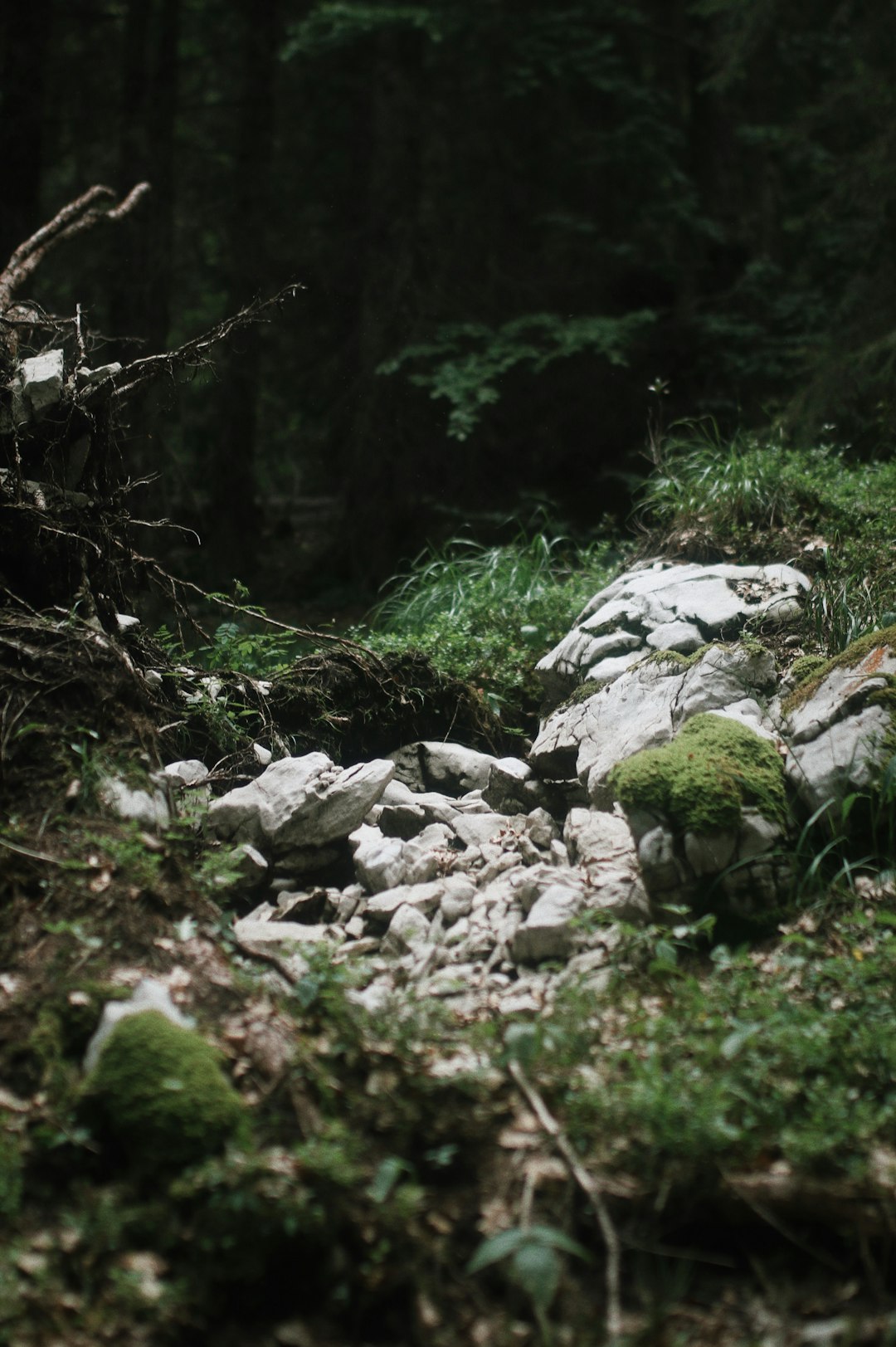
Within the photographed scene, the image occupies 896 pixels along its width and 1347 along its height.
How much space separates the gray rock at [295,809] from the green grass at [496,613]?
1.42 meters

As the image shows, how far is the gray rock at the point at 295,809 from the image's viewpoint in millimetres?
4363

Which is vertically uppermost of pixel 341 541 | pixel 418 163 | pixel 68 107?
pixel 68 107

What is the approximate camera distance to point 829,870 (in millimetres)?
3807

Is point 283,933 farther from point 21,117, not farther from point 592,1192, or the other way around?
point 21,117

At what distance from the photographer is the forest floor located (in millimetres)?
2324

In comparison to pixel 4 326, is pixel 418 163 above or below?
above

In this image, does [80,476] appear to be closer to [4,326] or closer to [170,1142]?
[4,326]

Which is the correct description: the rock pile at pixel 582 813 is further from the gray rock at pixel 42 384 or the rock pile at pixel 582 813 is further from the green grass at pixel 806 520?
the gray rock at pixel 42 384

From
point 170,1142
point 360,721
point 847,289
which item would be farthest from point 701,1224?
point 847,289

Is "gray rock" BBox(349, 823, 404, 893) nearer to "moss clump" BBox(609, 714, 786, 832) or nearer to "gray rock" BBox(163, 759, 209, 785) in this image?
"gray rock" BBox(163, 759, 209, 785)

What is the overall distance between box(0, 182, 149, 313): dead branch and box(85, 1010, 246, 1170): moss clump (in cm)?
402

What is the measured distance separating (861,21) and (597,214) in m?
2.99

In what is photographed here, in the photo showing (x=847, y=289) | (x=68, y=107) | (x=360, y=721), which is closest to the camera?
(x=360, y=721)

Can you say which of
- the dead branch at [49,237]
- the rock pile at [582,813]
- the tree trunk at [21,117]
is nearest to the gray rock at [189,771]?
the rock pile at [582,813]
